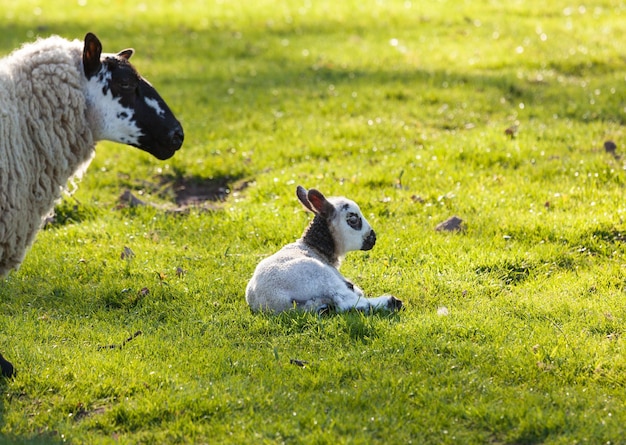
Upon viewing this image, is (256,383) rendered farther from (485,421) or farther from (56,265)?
(56,265)

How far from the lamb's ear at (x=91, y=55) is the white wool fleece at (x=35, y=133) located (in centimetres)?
7

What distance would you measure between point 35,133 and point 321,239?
2.43 m

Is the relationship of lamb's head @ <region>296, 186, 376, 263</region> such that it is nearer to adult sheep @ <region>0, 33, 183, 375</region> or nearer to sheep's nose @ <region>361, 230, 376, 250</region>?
sheep's nose @ <region>361, 230, 376, 250</region>

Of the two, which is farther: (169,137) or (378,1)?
(378,1)

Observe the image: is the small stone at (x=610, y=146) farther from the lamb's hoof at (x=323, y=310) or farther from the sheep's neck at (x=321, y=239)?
the lamb's hoof at (x=323, y=310)

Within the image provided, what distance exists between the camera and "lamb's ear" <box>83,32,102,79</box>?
6.26 meters

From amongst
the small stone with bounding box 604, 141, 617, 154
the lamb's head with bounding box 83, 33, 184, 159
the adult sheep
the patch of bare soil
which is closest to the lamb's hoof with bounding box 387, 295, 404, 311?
the lamb's head with bounding box 83, 33, 184, 159

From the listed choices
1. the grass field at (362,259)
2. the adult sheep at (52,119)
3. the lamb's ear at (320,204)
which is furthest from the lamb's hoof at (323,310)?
the adult sheep at (52,119)

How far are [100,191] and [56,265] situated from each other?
7.64 feet

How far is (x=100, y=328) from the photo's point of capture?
22.0ft

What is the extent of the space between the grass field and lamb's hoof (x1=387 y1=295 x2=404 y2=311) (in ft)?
0.39

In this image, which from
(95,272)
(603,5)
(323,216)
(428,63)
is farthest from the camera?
(603,5)

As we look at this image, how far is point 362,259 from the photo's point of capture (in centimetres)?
797

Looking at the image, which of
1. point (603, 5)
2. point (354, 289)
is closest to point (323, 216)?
point (354, 289)
